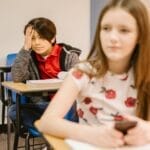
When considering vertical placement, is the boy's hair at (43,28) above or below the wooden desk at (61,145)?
above

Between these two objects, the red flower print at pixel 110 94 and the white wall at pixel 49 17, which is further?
the white wall at pixel 49 17

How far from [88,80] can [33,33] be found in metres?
1.58

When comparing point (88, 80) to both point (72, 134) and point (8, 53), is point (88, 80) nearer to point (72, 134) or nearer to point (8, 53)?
point (72, 134)

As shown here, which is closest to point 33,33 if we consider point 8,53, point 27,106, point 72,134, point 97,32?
point 27,106

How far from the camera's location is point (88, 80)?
1235 mm

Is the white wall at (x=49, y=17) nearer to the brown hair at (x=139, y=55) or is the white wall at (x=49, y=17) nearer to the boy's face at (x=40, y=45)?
the boy's face at (x=40, y=45)

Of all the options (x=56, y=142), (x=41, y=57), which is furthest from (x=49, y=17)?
(x=56, y=142)

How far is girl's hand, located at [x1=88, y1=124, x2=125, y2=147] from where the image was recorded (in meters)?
0.90

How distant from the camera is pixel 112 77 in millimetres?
1264

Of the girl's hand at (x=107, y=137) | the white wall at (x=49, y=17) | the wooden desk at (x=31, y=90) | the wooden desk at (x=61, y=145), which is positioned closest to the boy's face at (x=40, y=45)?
the wooden desk at (x=31, y=90)

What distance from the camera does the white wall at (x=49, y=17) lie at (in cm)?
385

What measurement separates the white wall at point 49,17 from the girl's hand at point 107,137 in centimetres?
308

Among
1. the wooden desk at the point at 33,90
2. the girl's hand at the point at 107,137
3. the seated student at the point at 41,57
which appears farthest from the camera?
the seated student at the point at 41,57

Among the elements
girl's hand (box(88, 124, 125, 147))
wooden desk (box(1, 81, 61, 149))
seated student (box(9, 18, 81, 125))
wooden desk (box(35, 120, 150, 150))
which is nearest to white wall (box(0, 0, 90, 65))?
seated student (box(9, 18, 81, 125))
